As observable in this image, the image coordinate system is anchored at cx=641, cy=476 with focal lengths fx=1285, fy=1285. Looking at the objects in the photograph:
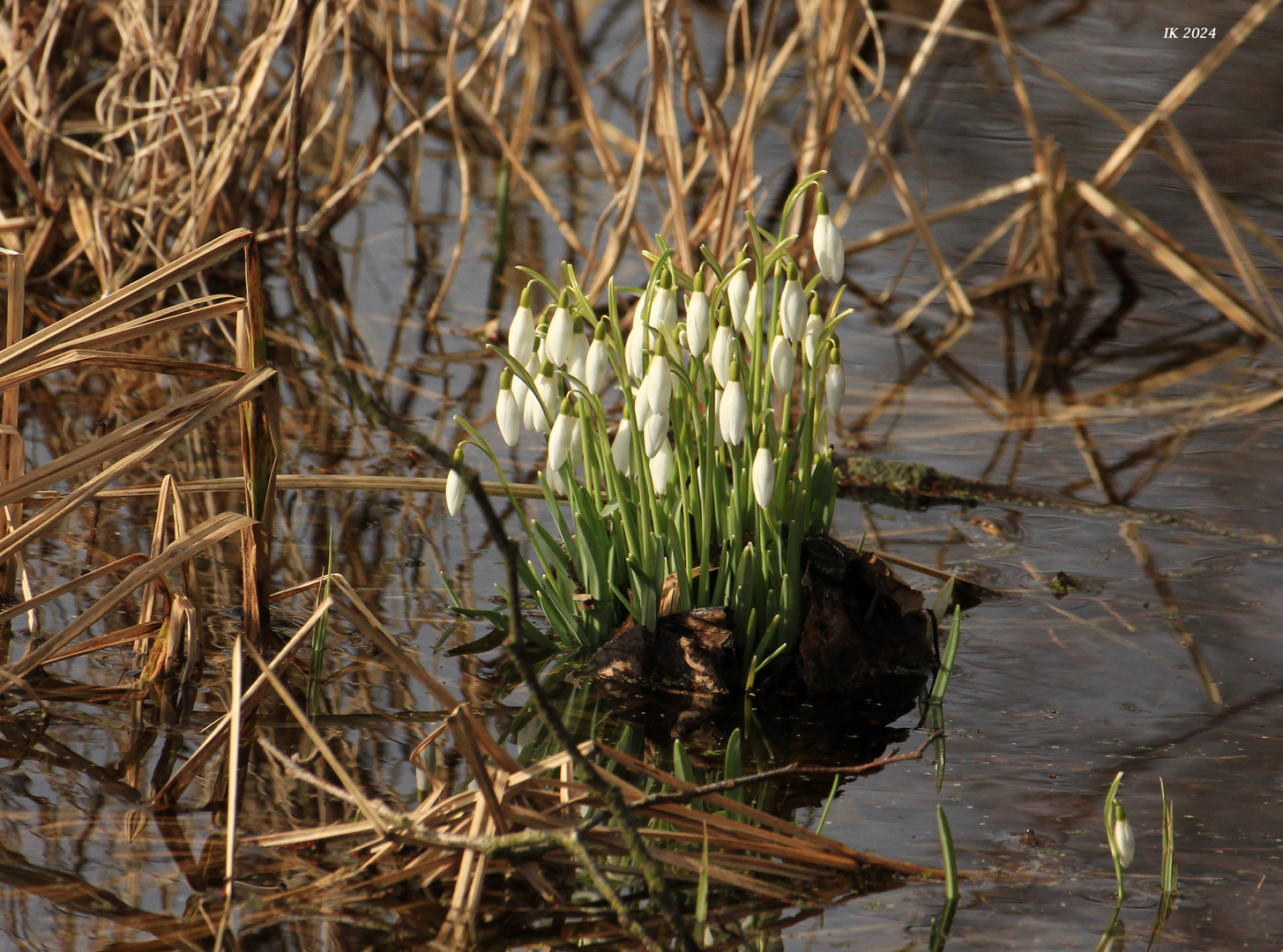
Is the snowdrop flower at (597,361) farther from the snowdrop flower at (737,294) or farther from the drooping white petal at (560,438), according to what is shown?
the snowdrop flower at (737,294)

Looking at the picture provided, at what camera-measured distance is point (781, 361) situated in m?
2.23

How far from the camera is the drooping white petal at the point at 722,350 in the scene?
2.18 metres

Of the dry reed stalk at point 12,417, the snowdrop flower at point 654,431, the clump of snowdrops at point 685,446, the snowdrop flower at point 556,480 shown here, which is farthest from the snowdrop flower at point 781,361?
the dry reed stalk at point 12,417

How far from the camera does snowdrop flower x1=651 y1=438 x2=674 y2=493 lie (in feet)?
7.59

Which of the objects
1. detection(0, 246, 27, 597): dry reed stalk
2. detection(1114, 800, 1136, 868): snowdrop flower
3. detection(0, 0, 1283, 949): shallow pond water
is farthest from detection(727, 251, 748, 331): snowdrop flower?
Answer: detection(0, 246, 27, 597): dry reed stalk

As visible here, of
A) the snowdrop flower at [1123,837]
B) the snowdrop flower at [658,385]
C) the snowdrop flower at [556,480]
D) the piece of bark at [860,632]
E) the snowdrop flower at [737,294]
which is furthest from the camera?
the piece of bark at [860,632]

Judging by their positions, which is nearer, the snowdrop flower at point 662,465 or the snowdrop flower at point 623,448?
the snowdrop flower at point 662,465

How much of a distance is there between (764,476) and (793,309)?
0.29 metres

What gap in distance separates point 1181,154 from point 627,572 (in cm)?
310

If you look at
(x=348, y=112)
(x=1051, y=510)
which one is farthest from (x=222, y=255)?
(x=348, y=112)

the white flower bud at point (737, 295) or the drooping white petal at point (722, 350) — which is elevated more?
the white flower bud at point (737, 295)

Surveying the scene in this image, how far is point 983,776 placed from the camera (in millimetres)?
2229

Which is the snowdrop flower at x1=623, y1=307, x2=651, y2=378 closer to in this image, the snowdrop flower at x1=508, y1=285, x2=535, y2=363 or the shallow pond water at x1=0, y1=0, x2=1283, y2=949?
the snowdrop flower at x1=508, y1=285, x2=535, y2=363

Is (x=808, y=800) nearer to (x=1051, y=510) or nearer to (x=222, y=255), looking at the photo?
(x=222, y=255)
